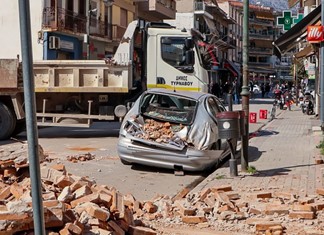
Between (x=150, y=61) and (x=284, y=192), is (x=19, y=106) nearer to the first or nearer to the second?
(x=150, y=61)

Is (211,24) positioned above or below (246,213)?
above

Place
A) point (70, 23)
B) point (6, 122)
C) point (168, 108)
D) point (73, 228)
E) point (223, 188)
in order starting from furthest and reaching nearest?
point (70, 23)
point (6, 122)
point (168, 108)
point (223, 188)
point (73, 228)

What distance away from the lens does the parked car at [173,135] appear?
10.2 m

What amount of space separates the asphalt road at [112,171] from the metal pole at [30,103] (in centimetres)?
548

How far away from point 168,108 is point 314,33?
21.6 ft

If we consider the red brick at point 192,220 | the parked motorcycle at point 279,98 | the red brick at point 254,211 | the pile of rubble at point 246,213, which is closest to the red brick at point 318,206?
Answer: the pile of rubble at point 246,213

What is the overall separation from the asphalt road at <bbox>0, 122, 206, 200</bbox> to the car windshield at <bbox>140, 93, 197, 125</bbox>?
42.0 inches

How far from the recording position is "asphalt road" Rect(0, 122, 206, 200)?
908 cm

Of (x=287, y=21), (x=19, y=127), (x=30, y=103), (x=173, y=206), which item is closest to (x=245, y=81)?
(x=173, y=206)

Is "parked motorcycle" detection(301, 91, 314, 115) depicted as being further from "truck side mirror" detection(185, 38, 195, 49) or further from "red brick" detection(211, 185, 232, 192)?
"red brick" detection(211, 185, 232, 192)

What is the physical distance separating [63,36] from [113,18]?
819 cm

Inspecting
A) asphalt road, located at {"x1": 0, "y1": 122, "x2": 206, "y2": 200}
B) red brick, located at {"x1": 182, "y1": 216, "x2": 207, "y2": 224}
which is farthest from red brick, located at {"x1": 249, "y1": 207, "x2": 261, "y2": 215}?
asphalt road, located at {"x1": 0, "y1": 122, "x2": 206, "y2": 200}

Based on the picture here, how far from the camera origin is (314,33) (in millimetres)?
15898

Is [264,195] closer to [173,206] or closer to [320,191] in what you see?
[320,191]
